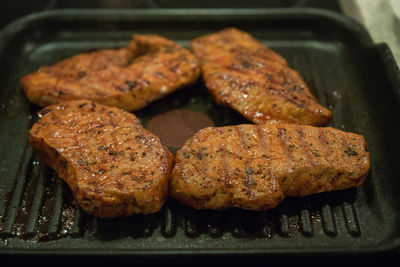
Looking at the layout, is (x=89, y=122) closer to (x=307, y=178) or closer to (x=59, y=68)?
(x=59, y=68)

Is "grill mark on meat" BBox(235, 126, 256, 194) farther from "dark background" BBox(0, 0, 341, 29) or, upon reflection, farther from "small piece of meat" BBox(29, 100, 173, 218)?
"dark background" BBox(0, 0, 341, 29)

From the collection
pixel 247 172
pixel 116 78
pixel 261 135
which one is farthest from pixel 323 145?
pixel 116 78

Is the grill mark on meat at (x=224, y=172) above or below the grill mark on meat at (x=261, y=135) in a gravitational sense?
below

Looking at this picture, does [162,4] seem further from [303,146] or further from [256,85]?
[303,146]

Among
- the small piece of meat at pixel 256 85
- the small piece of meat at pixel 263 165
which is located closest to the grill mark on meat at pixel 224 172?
the small piece of meat at pixel 263 165

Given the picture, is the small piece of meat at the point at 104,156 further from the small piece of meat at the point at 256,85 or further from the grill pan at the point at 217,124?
the small piece of meat at the point at 256,85
